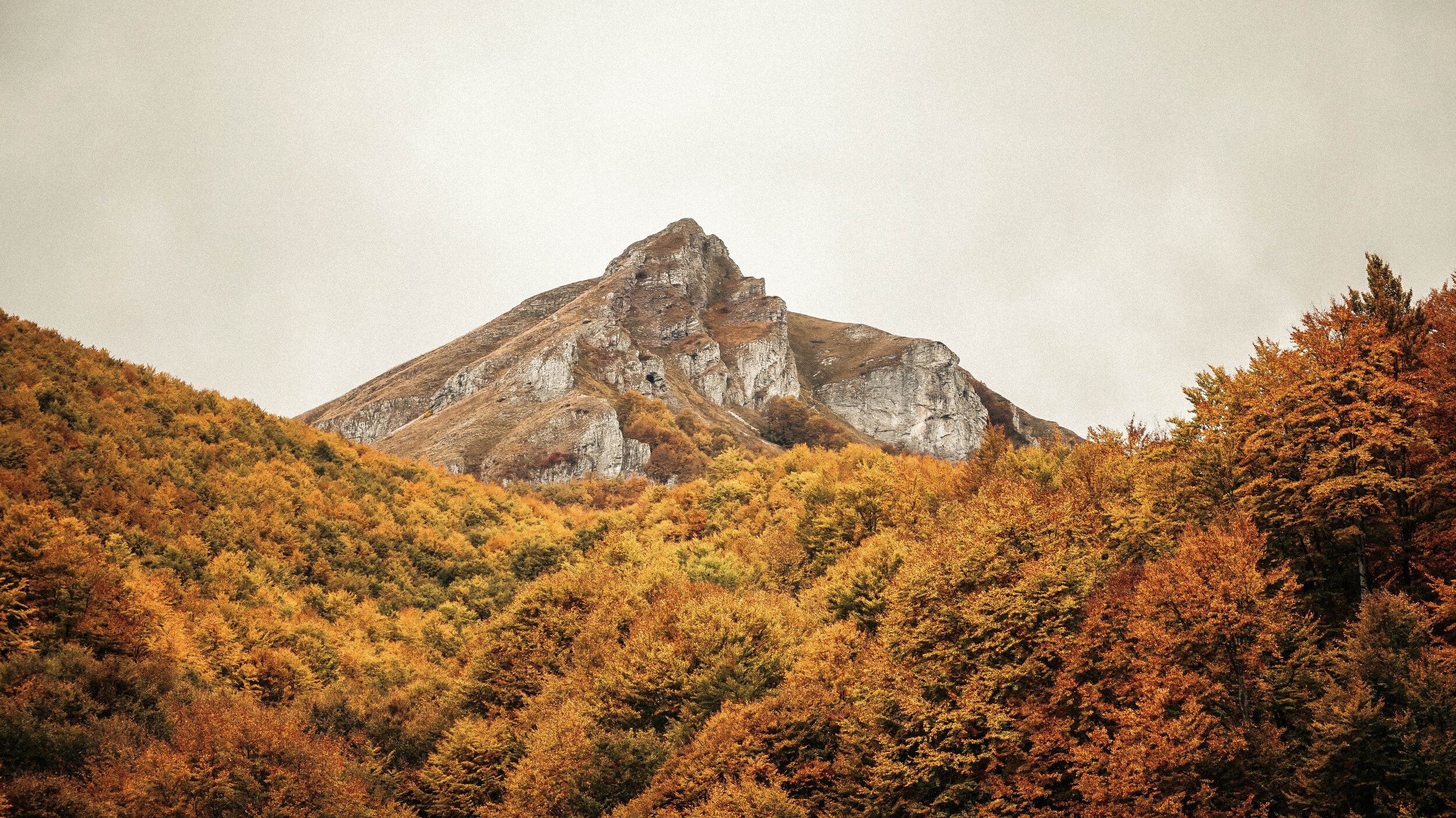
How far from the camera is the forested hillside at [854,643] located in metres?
25.7

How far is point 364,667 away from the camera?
50719 mm

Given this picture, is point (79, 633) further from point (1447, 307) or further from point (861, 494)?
point (1447, 307)

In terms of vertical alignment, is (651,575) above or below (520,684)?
above

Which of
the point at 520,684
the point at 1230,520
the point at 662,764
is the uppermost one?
the point at 1230,520

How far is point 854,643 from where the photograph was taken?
38.0 m

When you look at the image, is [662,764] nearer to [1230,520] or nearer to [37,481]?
[1230,520]

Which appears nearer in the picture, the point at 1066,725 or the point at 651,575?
the point at 1066,725

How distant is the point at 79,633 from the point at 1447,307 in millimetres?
68238

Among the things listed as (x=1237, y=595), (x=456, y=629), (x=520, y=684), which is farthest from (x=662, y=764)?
(x=456, y=629)

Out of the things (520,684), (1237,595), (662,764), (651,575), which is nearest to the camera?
(1237,595)

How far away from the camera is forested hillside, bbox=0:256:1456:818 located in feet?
84.3

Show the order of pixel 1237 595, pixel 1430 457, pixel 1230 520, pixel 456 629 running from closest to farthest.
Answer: pixel 1237 595 → pixel 1430 457 → pixel 1230 520 → pixel 456 629

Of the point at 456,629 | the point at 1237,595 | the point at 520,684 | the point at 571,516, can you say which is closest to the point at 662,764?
the point at 520,684

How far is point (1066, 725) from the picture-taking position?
27.9 meters
